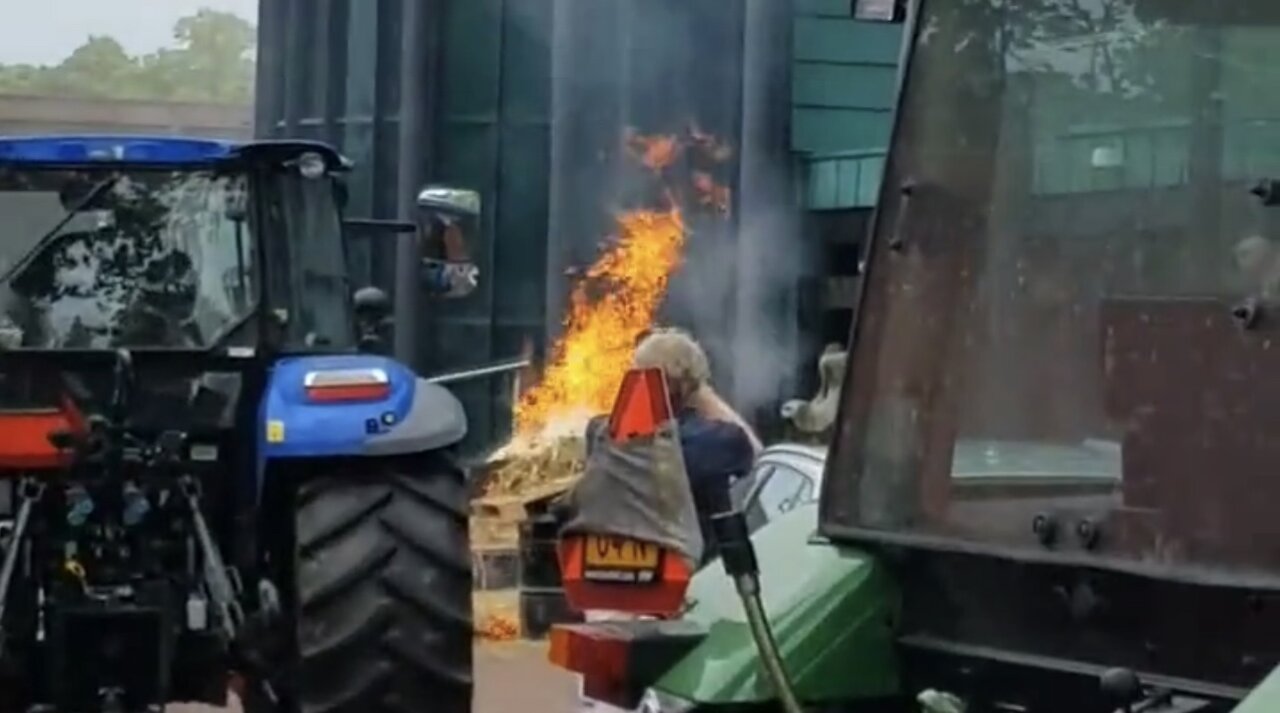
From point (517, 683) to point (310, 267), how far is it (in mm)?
4273

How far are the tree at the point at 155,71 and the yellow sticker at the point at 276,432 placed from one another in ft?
91.7

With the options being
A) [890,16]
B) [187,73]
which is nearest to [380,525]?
[890,16]

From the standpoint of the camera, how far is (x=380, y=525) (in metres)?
9.65

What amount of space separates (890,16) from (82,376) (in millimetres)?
5849

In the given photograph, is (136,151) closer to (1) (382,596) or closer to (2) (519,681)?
(1) (382,596)

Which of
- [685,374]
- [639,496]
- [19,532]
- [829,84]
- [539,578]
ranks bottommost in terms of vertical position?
[539,578]

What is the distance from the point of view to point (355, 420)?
9.71 m

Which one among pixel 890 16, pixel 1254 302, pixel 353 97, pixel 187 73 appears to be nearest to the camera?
pixel 1254 302

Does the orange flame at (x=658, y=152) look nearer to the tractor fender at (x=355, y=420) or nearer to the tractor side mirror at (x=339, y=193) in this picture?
the tractor side mirror at (x=339, y=193)

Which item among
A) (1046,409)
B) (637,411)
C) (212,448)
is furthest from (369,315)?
(1046,409)

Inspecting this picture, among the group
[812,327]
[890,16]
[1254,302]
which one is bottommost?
[812,327]

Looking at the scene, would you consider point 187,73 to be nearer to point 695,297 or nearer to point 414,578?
point 695,297

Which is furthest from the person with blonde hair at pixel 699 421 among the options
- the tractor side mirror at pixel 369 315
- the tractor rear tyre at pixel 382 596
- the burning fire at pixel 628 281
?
the burning fire at pixel 628 281

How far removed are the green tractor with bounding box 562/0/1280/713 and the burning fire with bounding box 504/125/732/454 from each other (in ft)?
55.8
